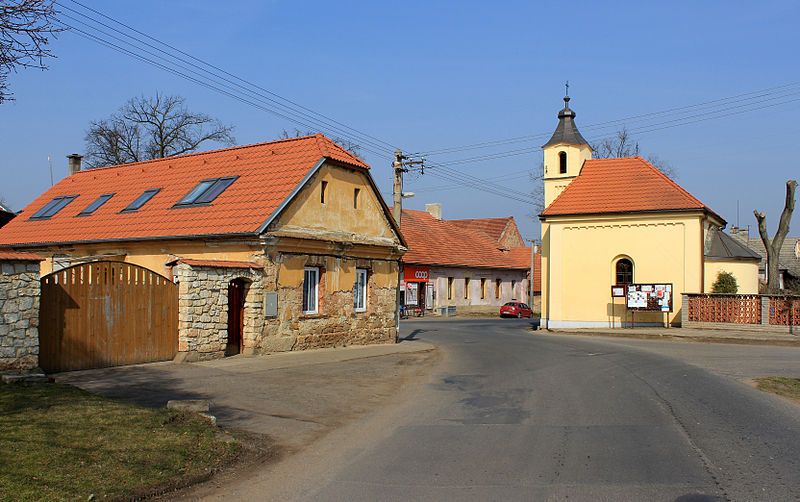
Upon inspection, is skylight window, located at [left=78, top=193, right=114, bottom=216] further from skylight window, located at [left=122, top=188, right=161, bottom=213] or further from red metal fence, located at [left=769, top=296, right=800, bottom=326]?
red metal fence, located at [left=769, top=296, right=800, bottom=326]

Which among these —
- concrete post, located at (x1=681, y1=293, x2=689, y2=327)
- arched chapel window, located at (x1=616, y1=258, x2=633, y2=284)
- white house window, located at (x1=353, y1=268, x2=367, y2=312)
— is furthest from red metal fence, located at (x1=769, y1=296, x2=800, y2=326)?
white house window, located at (x1=353, y1=268, x2=367, y2=312)

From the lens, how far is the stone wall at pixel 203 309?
54.2 ft

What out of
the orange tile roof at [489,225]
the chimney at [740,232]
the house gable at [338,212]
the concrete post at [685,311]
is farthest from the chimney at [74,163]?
the chimney at [740,232]

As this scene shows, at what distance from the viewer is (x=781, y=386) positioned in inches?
543

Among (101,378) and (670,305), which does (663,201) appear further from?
(101,378)

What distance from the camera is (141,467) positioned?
7.03 m

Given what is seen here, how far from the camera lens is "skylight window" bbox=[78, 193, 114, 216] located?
2519 centimetres

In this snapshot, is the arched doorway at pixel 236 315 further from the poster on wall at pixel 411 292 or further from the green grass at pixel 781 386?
the poster on wall at pixel 411 292

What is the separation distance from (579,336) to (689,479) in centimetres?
2497

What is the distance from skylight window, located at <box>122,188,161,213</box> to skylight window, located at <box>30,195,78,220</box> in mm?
4526

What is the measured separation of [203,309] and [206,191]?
21.4 ft

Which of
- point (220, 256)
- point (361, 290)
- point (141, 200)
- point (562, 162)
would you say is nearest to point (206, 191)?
point (141, 200)

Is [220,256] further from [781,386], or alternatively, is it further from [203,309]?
[781,386]

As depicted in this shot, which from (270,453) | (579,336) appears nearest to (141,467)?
(270,453)
